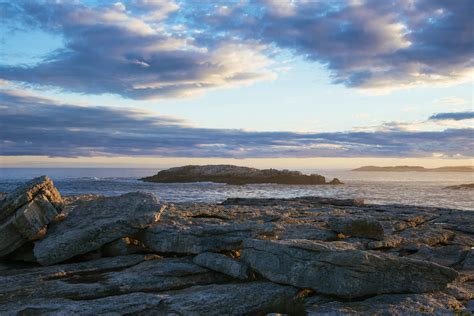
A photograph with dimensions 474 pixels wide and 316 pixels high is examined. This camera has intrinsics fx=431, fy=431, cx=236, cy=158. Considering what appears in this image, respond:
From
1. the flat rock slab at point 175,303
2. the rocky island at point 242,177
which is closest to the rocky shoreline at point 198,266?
the flat rock slab at point 175,303

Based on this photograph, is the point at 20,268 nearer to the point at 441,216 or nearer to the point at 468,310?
the point at 468,310

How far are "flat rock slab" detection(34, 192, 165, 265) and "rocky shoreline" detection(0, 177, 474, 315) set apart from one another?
43 millimetres

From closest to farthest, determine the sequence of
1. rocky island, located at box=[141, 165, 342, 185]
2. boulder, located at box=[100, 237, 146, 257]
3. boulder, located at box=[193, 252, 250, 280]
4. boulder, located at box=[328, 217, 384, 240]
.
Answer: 1. boulder, located at box=[193, 252, 250, 280]
2. boulder, located at box=[100, 237, 146, 257]
3. boulder, located at box=[328, 217, 384, 240]
4. rocky island, located at box=[141, 165, 342, 185]

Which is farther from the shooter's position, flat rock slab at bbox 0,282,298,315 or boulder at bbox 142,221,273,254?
boulder at bbox 142,221,273,254

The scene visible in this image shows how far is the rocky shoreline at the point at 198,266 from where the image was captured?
1276 cm

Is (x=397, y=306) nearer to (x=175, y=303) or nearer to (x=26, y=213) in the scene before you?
(x=175, y=303)

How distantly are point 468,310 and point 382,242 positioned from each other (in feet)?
25.5

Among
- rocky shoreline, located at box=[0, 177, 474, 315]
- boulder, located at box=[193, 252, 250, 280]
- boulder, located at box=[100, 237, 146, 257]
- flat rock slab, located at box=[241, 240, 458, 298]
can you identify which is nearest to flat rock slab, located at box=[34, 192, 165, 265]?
rocky shoreline, located at box=[0, 177, 474, 315]

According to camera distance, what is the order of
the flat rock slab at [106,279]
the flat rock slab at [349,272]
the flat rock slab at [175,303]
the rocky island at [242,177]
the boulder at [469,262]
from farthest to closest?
the rocky island at [242,177] → the boulder at [469,262] → the flat rock slab at [106,279] → the flat rock slab at [349,272] → the flat rock slab at [175,303]

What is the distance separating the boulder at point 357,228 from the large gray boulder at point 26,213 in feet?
42.9

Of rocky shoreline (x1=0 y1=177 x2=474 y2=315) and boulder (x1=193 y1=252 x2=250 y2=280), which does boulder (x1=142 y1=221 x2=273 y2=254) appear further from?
boulder (x1=193 y1=252 x2=250 y2=280)

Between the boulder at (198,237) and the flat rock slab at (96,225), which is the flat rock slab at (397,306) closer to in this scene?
the boulder at (198,237)

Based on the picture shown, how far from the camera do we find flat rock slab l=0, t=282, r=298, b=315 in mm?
12125

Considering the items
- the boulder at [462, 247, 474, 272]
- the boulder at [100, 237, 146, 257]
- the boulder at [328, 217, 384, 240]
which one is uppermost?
the boulder at [328, 217, 384, 240]
